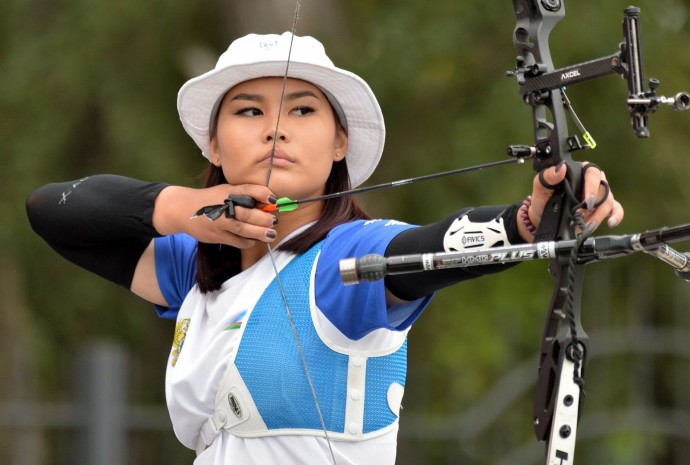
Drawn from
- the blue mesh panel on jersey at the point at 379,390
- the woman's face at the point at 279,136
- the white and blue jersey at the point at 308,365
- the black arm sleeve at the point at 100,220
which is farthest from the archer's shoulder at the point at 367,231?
the black arm sleeve at the point at 100,220

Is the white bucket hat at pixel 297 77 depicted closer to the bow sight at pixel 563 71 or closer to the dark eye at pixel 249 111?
the dark eye at pixel 249 111

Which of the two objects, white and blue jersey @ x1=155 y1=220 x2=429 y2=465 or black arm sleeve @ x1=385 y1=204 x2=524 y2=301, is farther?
white and blue jersey @ x1=155 y1=220 x2=429 y2=465

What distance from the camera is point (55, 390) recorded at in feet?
21.8

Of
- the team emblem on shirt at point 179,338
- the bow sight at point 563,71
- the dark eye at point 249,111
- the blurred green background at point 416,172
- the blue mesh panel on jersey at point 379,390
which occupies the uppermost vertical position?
the blurred green background at point 416,172

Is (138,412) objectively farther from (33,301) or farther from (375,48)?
(375,48)

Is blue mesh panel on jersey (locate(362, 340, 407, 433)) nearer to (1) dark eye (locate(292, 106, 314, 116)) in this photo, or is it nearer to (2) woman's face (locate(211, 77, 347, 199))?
(2) woman's face (locate(211, 77, 347, 199))

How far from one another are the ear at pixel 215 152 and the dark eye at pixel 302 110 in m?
0.24

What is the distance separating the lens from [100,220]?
10.5ft

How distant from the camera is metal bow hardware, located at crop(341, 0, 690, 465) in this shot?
2102mm

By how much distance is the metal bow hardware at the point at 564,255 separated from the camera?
6.89ft

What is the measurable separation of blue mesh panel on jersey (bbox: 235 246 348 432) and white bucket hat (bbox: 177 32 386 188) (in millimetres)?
374

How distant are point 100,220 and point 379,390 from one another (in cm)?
88

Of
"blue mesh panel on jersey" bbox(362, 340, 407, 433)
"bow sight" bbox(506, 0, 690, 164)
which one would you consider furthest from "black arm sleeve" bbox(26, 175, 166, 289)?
"bow sight" bbox(506, 0, 690, 164)

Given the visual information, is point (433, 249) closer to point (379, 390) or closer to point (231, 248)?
point (379, 390)
